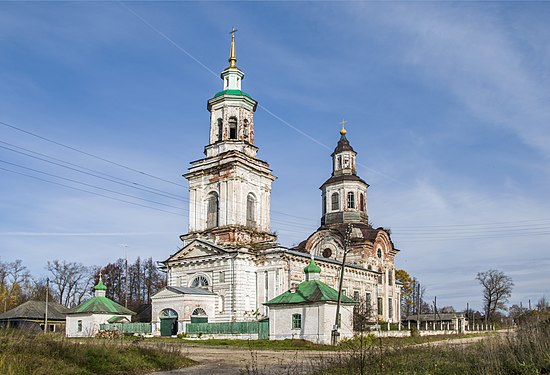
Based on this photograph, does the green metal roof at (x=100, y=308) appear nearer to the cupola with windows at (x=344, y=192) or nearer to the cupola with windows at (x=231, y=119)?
the cupola with windows at (x=231, y=119)

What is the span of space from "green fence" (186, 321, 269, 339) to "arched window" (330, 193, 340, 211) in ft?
67.3

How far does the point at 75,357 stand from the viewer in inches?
558

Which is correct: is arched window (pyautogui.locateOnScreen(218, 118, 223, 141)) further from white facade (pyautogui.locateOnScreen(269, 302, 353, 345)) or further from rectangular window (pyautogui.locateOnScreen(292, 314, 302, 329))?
rectangular window (pyautogui.locateOnScreen(292, 314, 302, 329))

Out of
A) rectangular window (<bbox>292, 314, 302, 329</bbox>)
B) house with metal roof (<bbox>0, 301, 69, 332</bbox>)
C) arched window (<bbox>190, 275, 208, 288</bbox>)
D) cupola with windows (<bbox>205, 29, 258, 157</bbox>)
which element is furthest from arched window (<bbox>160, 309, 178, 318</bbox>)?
house with metal roof (<bbox>0, 301, 69, 332</bbox>)

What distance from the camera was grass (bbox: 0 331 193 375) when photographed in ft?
40.2

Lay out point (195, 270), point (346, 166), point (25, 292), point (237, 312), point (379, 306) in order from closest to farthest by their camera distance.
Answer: point (237, 312) → point (195, 270) → point (379, 306) → point (346, 166) → point (25, 292)

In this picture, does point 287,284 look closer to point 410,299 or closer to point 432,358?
point 432,358

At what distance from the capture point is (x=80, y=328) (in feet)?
128

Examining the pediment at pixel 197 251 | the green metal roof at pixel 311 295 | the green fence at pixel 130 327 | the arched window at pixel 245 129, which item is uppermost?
the arched window at pixel 245 129

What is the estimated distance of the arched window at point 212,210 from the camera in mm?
40875

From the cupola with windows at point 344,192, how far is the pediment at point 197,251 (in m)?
15.2

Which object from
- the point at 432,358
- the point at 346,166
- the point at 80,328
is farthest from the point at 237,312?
the point at 432,358

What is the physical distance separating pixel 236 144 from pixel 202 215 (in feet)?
19.2

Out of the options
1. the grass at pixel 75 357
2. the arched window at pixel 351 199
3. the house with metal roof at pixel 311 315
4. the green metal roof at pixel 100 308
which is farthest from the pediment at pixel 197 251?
the grass at pixel 75 357
